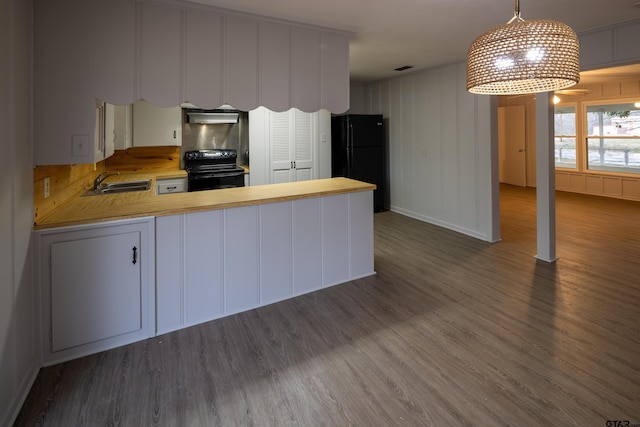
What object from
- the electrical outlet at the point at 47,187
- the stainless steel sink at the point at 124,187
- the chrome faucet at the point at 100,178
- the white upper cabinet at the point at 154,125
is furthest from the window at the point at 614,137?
the electrical outlet at the point at 47,187

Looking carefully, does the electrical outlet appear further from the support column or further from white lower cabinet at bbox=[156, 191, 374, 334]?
the support column

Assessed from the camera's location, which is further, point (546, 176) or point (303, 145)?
point (303, 145)

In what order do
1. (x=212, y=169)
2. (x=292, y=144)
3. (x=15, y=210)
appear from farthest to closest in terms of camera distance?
(x=292, y=144), (x=212, y=169), (x=15, y=210)

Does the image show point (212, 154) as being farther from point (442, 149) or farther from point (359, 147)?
point (442, 149)

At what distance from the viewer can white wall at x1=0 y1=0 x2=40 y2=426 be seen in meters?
1.65

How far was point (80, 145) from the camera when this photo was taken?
7.63 ft

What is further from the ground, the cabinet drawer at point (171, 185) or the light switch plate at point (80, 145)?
the light switch plate at point (80, 145)

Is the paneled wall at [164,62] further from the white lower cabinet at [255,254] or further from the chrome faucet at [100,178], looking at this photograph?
the chrome faucet at [100,178]

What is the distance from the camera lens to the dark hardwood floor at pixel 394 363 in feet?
5.76

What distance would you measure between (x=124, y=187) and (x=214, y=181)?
117 centimetres

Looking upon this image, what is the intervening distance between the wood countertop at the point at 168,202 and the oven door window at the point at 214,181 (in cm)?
154

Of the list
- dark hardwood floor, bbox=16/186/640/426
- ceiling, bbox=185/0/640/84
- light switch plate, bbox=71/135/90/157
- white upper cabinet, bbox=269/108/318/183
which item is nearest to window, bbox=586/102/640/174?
ceiling, bbox=185/0/640/84

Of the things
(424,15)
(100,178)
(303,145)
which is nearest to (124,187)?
(100,178)

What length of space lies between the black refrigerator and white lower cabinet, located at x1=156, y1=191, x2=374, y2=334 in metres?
2.68
